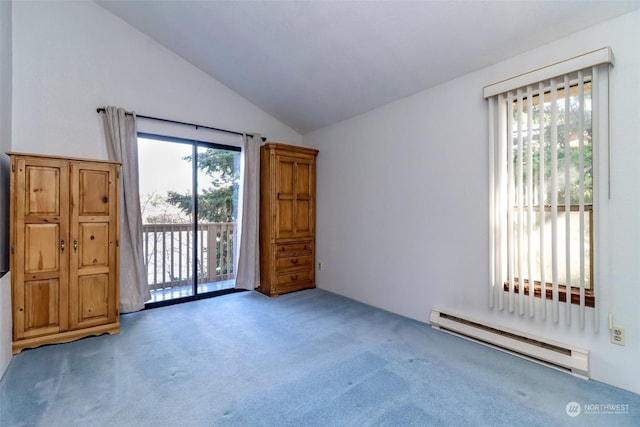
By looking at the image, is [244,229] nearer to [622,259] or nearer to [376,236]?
[376,236]

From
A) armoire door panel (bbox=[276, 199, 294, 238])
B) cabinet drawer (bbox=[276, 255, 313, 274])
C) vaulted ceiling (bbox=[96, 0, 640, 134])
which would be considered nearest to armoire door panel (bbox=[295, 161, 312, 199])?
armoire door panel (bbox=[276, 199, 294, 238])

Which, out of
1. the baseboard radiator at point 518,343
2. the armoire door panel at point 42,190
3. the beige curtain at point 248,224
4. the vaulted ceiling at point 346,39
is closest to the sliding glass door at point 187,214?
the beige curtain at point 248,224

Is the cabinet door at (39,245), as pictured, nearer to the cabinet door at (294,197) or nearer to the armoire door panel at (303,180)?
the cabinet door at (294,197)

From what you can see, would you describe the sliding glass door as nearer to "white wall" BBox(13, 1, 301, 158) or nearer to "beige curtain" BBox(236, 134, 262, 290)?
"beige curtain" BBox(236, 134, 262, 290)

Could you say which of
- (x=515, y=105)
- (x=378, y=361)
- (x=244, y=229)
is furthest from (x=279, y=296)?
(x=515, y=105)

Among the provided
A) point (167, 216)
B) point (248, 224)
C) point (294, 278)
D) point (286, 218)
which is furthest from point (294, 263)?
point (167, 216)

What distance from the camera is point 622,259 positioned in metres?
1.83

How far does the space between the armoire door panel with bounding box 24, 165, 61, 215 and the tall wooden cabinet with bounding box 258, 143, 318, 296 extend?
2.13m

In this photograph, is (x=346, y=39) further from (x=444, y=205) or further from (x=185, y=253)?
(x=185, y=253)

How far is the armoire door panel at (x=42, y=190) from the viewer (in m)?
2.32

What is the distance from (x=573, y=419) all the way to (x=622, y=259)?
1.03 m

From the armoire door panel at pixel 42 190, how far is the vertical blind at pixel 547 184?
11.9 feet

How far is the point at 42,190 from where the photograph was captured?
237 cm

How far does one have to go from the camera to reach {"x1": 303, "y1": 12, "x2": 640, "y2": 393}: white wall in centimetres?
183
